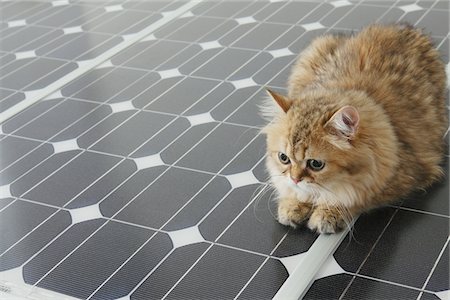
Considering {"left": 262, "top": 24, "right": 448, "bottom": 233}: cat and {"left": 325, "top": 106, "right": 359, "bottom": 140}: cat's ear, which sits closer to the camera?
{"left": 325, "top": 106, "right": 359, "bottom": 140}: cat's ear

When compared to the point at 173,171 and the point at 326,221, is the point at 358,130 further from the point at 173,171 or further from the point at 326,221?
the point at 173,171

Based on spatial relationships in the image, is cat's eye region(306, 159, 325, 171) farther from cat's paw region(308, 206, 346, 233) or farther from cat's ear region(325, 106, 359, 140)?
cat's paw region(308, 206, 346, 233)

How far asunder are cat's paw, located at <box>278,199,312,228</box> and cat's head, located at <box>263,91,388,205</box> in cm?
8

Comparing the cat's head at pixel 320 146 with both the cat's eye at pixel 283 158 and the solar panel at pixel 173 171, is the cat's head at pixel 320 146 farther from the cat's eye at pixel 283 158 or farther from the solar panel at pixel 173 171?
the solar panel at pixel 173 171

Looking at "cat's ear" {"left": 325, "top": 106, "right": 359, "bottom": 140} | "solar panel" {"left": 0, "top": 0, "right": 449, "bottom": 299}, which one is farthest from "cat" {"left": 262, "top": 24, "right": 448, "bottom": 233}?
"solar panel" {"left": 0, "top": 0, "right": 449, "bottom": 299}

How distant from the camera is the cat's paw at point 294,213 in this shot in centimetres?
321

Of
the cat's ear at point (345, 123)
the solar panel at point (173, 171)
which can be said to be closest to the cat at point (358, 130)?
the cat's ear at point (345, 123)

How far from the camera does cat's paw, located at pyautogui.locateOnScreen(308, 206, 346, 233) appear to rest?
3.15 metres

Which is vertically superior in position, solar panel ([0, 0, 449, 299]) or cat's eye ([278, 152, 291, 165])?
cat's eye ([278, 152, 291, 165])

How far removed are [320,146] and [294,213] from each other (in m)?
0.38

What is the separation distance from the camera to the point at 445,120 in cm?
361

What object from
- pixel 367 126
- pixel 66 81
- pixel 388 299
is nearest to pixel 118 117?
pixel 66 81

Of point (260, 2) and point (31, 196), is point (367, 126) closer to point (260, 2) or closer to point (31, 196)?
point (31, 196)

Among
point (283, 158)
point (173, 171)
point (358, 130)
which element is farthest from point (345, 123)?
point (173, 171)
